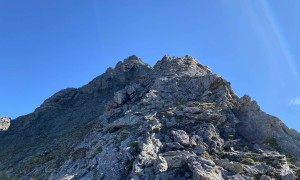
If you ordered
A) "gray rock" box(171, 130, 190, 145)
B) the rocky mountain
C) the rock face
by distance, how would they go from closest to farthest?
1. the rocky mountain
2. "gray rock" box(171, 130, 190, 145)
3. the rock face

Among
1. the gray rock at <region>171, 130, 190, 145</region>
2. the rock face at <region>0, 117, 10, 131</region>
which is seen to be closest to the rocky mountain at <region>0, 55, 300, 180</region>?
the gray rock at <region>171, 130, 190, 145</region>

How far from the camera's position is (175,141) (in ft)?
146

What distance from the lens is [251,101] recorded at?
178ft

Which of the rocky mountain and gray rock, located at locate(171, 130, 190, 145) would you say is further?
Answer: gray rock, located at locate(171, 130, 190, 145)

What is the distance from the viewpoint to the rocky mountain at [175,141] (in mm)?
38781

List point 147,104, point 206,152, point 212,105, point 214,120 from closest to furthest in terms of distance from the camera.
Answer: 1. point 206,152
2. point 214,120
3. point 212,105
4. point 147,104

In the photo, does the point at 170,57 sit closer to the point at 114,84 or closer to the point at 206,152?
the point at 114,84

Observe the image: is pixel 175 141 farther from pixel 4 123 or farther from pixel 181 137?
pixel 4 123

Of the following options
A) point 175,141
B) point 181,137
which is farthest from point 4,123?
point 181,137

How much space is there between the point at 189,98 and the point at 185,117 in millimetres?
9857

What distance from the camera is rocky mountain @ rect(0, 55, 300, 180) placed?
127 ft

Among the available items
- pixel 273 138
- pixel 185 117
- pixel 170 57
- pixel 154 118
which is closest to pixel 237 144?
pixel 273 138

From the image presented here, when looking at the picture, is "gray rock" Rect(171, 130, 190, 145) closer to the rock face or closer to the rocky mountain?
the rocky mountain

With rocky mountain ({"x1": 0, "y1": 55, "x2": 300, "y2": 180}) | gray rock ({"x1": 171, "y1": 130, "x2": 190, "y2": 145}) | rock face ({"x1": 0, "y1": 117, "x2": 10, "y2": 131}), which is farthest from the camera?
rock face ({"x1": 0, "y1": 117, "x2": 10, "y2": 131})
